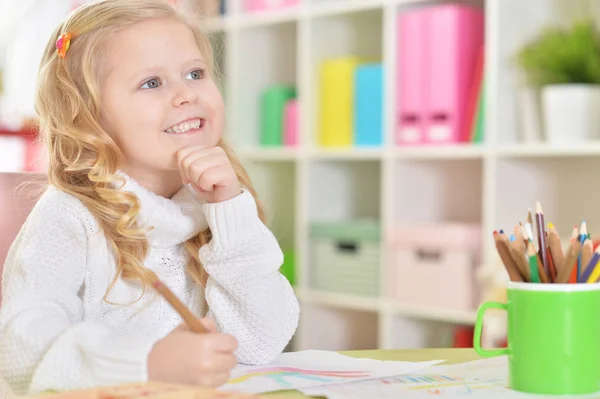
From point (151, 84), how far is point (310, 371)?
408 millimetres

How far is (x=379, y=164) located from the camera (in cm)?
305

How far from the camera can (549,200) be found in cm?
255

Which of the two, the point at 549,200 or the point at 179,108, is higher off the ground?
the point at 179,108

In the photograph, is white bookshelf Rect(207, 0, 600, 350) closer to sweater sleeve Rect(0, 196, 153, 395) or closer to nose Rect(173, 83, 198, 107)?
nose Rect(173, 83, 198, 107)

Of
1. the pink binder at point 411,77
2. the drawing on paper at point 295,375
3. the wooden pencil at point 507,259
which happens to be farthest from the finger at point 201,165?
the pink binder at point 411,77

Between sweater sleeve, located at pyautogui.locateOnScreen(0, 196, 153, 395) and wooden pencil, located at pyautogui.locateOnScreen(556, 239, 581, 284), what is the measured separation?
37 cm

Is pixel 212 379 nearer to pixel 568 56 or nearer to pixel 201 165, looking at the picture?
pixel 201 165

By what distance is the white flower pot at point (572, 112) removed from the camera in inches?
87.9

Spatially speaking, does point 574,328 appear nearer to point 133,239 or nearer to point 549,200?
point 133,239

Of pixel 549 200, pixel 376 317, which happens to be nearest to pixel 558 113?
pixel 549 200

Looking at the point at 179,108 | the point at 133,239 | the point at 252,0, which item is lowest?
the point at 133,239

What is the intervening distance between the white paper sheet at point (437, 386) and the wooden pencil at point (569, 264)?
103mm

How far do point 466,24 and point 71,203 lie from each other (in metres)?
1.67

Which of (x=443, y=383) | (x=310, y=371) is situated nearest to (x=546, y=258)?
(x=443, y=383)
